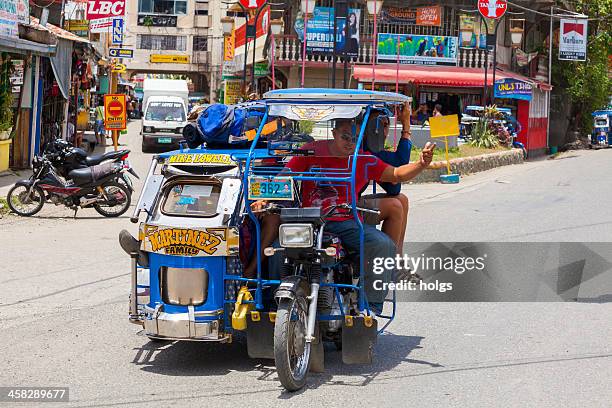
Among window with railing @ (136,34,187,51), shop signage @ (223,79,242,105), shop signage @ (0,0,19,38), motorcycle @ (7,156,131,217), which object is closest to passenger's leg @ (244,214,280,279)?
motorcycle @ (7,156,131,217)

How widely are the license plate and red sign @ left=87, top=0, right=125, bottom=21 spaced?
79.4 ft

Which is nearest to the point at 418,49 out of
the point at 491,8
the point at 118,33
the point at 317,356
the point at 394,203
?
the point at 491,8

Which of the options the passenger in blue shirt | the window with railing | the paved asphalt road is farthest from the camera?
the window with railing

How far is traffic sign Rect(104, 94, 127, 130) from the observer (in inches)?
837

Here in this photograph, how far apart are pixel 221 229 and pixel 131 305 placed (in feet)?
2.99

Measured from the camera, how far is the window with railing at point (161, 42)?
7800cm

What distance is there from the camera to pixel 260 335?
22.0 feet

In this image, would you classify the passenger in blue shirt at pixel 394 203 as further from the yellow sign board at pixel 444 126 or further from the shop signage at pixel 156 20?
the shop signage at pixel 156 20

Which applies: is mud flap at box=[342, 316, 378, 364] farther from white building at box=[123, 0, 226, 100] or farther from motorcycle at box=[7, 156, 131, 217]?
white building at box=[123, 0, 226, 100]

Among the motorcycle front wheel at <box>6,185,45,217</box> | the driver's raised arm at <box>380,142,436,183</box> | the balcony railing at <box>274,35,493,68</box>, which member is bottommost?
the motorcycle front wheel at <box>6,185,45,217</box>

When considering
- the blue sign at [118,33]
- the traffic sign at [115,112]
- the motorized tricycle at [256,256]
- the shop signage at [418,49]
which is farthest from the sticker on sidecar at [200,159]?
the blue sign at [118,33]

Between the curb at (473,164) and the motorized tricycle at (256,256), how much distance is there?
14.0 meters

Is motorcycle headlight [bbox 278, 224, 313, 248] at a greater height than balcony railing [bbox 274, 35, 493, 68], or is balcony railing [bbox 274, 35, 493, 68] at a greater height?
balcony railing [bbox 274, 35, 493, 68]

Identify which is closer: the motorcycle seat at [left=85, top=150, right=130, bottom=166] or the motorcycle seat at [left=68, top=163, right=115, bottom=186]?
the motorcycle seat at [left=68, top=163, right=115, bottom=186]
